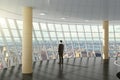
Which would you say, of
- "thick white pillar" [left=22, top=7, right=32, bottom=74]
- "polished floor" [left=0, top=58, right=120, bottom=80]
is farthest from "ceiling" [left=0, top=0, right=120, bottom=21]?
"polished floor" [left=0, top=58, right=120, bottom=80]

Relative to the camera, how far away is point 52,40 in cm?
2442

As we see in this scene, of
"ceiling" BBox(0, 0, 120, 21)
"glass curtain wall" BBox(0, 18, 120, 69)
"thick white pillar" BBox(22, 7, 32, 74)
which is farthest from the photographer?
"glass curtain wall" BBox(0, 18, 120, 69)

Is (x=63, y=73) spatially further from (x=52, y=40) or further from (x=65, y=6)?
(x=52, y=40)

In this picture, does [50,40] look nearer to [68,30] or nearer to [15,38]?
[68,30]

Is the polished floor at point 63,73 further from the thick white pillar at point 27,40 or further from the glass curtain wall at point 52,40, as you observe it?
the glass curtain wall at point 52,40

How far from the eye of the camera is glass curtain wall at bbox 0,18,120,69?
19328 mm

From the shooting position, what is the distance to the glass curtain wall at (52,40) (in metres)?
19.3

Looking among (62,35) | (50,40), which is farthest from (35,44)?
(62,35)

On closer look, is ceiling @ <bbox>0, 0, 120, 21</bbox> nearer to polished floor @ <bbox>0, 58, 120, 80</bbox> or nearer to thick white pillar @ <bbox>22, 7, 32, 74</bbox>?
thick white pillar @ <bbox>22, 7, 32, 74</bbox>

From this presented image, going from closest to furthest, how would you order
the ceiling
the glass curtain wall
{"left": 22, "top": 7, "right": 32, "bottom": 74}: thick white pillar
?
1. the ceiling
2. {"left": 22, "top": 7, "right": 32, "bottom": 74}: thick white pillar
3. the glass curtain wall

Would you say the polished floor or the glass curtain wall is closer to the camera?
the polished floor

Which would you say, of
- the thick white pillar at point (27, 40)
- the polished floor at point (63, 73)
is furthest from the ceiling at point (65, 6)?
the polished floor at point (63, 73)

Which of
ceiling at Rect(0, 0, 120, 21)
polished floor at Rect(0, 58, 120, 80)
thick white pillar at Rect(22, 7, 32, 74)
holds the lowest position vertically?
polished floor at Rect(0, 58, 120, 80)

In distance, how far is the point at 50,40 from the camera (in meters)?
24.2
